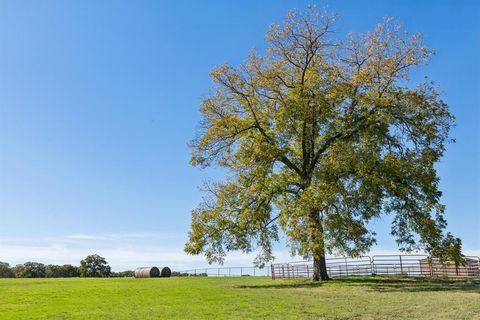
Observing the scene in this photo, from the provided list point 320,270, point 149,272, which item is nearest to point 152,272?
point 149,272

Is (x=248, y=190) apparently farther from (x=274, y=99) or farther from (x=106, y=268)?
(x=106, y=268)

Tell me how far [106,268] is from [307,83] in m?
62.5

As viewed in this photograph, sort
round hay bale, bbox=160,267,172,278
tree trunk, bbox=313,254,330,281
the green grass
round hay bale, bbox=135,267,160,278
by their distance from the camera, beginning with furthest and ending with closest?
round hay bale, bbox=160,267,172,278, round hay bale, bbox=135,267,160,278, tree trunk, bbox=313,254,330,281, the green grass

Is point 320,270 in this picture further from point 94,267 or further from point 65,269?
point 65,269

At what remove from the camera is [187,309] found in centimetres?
1986

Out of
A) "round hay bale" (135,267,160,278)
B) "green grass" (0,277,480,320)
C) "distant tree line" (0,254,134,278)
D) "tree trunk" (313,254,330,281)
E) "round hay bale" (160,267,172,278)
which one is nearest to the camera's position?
"green grass" (0,277,480,320)

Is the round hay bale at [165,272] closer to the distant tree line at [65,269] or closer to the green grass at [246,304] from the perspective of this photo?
the distant tree line at [65,269]

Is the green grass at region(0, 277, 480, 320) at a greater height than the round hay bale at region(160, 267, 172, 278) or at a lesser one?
lesser

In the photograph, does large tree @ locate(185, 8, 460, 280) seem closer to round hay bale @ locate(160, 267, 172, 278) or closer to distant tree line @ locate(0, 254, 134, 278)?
round hay bale @ locate(160, 267, 172, 278)

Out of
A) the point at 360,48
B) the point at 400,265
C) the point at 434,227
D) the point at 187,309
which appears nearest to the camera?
the point at 187,309

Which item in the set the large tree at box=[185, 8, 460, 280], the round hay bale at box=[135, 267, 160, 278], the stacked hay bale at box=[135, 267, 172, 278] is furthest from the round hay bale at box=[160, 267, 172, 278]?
the large tree at box=[185, 8, 460, 280]

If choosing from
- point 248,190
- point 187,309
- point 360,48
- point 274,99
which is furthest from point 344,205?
point 187,309

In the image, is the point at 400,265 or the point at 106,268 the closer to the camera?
the point at 400,265

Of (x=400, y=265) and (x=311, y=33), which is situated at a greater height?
(x=311, y=33)
